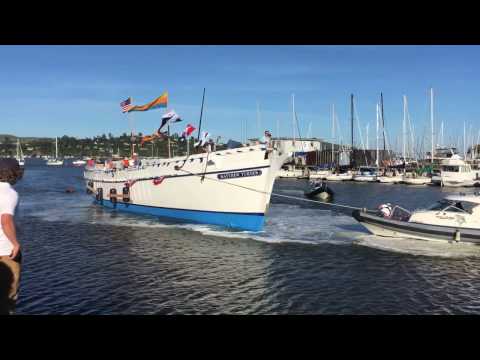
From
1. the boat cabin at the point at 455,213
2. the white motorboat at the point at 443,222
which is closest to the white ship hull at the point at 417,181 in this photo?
the white motorboat at the point at 443,222

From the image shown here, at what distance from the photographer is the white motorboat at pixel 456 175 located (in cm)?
7069

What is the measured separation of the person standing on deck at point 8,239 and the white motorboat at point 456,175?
74.5 m

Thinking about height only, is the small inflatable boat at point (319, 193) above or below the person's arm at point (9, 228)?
below

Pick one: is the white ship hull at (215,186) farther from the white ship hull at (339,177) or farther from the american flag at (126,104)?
the white ship hull at (339,177)

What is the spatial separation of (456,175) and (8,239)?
76.6 meters

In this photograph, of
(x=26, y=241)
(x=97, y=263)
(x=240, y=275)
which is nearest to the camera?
(x=240, y=275)

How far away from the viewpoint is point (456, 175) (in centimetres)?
7131

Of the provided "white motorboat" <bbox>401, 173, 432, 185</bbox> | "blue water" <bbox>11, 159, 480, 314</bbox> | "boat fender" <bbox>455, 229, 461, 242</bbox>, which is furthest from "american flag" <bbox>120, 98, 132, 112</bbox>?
"white motorboat" <bbox>401, 173, 432, 185</bbox>

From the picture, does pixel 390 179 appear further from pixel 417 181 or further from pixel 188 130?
pixel 188 130
